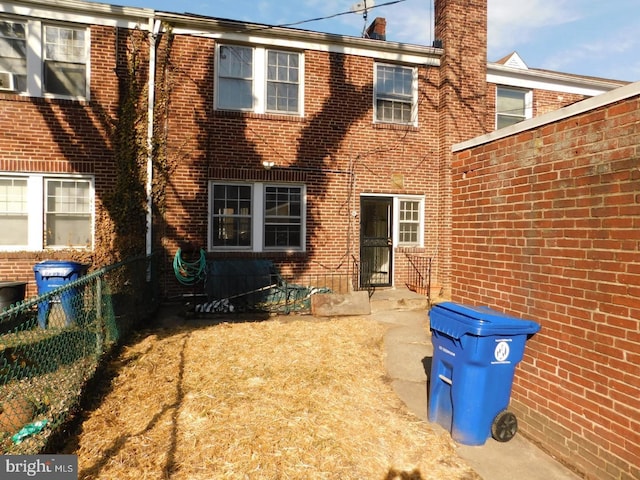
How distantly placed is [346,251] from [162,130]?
17.6 feet

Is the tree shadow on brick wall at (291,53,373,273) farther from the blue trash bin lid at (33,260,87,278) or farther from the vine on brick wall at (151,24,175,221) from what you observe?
the blue trash bin lid at (33,260,87,278)

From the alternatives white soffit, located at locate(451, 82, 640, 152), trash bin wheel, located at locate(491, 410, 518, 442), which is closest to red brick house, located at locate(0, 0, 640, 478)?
white soffit, located at locate(451, 82, 640, 152)

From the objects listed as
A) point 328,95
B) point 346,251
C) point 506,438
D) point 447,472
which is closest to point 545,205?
point 506,438

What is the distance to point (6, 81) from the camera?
8.41m

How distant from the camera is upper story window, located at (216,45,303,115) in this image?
962 cm

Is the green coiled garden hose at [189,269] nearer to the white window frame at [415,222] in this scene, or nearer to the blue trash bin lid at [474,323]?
the white window frame at [415,222]

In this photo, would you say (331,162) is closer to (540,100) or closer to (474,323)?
(540,100)

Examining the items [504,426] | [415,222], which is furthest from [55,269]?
[415,222]

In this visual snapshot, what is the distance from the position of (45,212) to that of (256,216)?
181 inches

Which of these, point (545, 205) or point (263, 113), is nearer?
point (545, 205)

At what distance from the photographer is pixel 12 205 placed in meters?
8.48

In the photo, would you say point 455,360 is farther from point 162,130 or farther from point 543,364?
point 162,130

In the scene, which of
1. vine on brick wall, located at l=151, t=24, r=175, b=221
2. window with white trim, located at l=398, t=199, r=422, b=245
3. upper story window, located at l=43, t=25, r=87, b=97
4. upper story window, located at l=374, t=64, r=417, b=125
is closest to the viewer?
upper story window, located at l=43, t=25, r=87, b=97

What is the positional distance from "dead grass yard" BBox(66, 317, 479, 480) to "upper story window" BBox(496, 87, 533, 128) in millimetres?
9156
